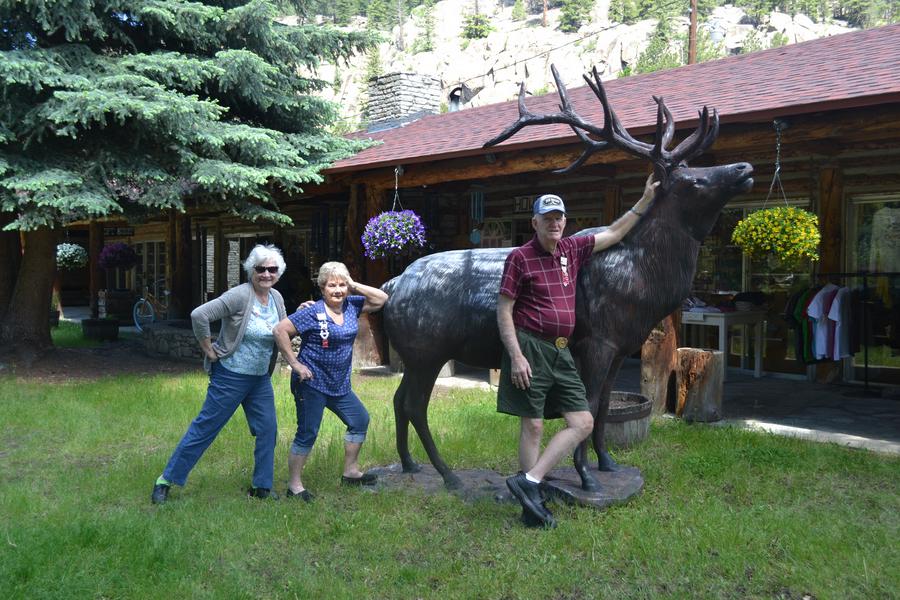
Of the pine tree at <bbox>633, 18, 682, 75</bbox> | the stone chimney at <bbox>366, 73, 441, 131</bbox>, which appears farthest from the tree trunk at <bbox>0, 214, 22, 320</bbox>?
the pine tree at <bbox>633, 18, 682, 75</bbox>

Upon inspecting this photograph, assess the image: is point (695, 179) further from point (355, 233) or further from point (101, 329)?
point (101, 329)

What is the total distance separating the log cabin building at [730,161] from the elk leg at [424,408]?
3685 mm

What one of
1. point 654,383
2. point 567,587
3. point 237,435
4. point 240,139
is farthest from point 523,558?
point 240,139

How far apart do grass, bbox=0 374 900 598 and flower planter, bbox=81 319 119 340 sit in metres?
8.35

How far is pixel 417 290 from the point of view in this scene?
4.58 metres

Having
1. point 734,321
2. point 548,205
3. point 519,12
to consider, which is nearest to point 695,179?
point 548,205

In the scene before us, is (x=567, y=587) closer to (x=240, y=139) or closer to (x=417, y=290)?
(x=417, y=290)

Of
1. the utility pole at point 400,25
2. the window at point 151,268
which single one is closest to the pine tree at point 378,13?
the utility pole at point 400,25

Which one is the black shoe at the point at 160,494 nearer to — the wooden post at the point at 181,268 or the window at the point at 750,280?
the window at the point at 750,280

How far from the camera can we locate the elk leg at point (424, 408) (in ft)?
15.2

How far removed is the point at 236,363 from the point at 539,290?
193 centimetres

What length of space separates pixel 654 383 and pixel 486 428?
184 centimetres

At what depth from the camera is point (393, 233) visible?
28.1 feet

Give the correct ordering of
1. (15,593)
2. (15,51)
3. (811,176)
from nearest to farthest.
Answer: (15,593) → (15,51) → (811,176)
